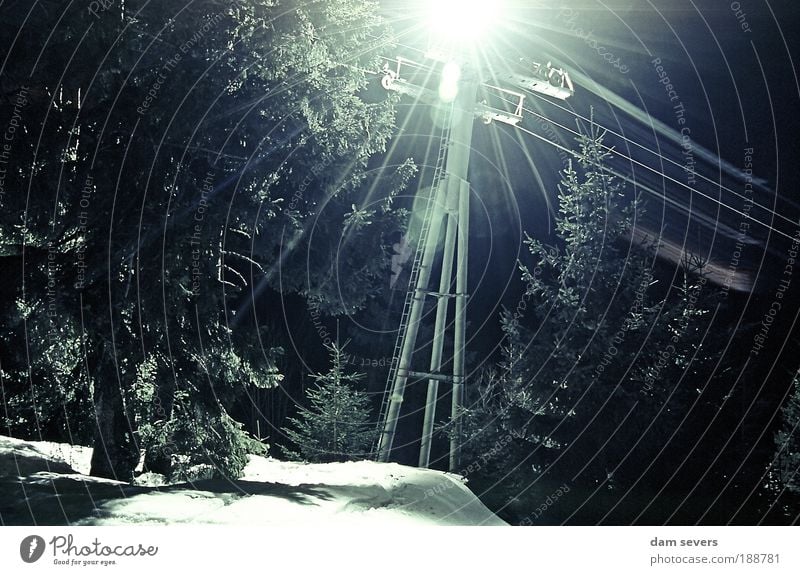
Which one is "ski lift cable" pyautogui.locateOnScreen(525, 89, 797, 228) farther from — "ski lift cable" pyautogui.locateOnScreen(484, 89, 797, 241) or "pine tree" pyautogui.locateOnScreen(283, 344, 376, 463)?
"pine tree" pyautogui.locateOnScreen(283, 344, 376, 463)

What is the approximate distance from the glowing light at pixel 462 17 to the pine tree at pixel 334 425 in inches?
231

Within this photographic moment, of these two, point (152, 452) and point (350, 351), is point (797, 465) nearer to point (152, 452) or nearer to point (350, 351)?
point (350, 351)

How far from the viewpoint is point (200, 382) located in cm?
1002

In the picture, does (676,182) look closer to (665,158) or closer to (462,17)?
(665,158)

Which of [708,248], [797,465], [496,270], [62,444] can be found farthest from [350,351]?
[797,465]

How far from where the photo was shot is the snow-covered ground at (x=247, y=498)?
6.75m

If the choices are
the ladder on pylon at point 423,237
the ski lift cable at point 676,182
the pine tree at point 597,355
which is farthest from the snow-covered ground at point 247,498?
the ski lift cable at point 676,182

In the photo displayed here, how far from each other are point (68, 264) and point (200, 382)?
208 cm

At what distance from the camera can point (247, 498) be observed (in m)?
7.69

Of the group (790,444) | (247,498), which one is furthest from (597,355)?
(247,498)

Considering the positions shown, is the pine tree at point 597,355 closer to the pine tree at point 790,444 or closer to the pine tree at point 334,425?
the pine tree at point 790,444

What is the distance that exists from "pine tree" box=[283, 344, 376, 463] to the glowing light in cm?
586

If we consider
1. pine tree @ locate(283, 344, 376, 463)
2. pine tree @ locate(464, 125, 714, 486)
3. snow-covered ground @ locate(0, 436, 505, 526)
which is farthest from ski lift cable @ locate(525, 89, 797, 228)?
pine tree @ locate(283, 344, 376, 463)

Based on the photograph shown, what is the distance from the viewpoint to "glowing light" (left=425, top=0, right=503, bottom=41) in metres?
8.91
